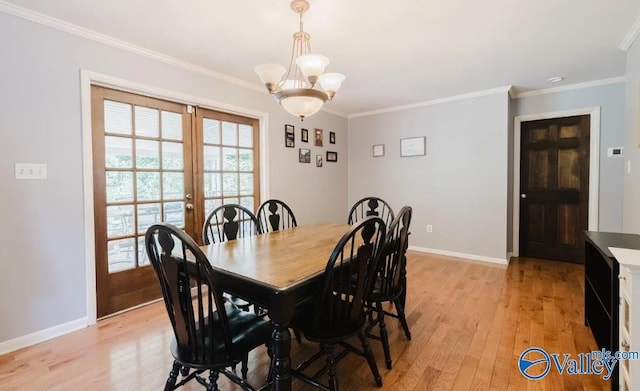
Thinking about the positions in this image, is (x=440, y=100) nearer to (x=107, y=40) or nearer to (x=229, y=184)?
(x=229, y=184)

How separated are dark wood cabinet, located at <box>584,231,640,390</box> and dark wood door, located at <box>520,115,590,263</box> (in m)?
2.02

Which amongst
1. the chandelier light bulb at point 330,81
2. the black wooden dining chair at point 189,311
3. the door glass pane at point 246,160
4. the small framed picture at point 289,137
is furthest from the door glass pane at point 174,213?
the chandelier light bulb at point 330,81

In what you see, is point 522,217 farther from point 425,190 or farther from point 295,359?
point 295,359

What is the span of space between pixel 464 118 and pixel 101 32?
407 cm

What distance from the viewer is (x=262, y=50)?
2.67 metres

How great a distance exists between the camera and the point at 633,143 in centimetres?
242

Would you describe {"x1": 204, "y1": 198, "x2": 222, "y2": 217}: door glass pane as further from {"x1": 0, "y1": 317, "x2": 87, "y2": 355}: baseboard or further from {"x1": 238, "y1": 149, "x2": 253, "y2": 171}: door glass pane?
{"x1": 0, "y1": 317, "x2": 87, "y2": 355}: baseboard

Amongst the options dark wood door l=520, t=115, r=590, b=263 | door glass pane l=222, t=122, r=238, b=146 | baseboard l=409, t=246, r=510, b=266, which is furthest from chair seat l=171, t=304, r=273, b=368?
dark wood door l=520, t=115, r=590, b=263

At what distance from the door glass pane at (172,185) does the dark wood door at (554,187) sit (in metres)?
4.26

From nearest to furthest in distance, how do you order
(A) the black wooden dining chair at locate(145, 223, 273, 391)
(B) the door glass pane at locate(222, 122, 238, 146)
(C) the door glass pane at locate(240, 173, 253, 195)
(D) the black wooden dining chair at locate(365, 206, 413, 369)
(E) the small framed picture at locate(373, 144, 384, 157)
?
(A) the black wooden dining chair at locate(145, 223, 273, 391)
(D) the black wooden dining chair at locate(365, 206, 413, 369)
(B) the door glass pane at locate(222, 122, 238, 146)
(C) the door glass pane at locate(240, 173, 253, 195)
(E) the small framed picture at locate(373, 144, 384, 157)

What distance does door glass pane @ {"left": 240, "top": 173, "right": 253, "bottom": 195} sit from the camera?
360cm

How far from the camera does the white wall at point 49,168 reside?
2010mm

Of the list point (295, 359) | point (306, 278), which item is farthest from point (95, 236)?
point (306, 278)

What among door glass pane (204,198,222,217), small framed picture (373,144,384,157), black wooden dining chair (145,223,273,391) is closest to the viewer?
black wooden dining chair (145,223,273,391)
